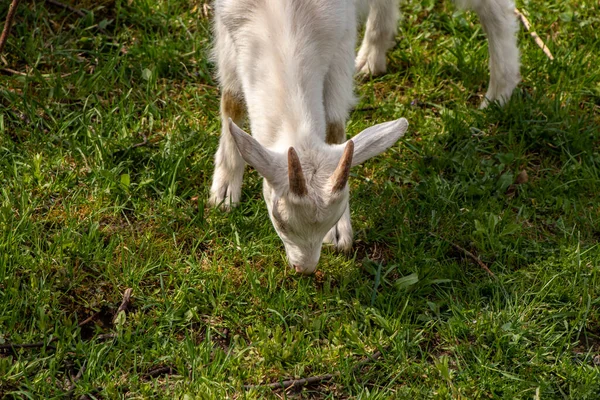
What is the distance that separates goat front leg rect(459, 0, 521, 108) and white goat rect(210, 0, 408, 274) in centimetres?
141

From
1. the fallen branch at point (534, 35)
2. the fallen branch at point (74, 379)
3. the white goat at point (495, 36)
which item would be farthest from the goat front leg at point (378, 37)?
the fallen branch at point (74, 379)

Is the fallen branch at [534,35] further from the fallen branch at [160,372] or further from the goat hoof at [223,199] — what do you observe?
the fallen branch at [160,372]

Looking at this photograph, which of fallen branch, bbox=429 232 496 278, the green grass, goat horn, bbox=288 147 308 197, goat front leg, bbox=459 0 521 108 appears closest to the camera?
goat horn, bbox=288 147 308 197

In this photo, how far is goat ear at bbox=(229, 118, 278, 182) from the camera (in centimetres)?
377

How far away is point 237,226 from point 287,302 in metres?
0.59

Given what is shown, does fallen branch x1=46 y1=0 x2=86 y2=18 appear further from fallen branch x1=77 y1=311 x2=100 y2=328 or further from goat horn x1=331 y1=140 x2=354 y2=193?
goat horn x1=331 y1=140 x2=354 y2=193

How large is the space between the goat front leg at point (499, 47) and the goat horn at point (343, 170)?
208cm

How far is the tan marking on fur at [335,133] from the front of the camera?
15.4 ft

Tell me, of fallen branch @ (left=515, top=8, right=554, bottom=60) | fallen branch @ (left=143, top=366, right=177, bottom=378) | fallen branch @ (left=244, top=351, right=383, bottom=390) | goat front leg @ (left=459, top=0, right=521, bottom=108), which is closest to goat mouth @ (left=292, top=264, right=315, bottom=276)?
fallen branch @ (left=244, top=351, right=383, bottom=390)

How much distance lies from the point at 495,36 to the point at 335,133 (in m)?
1.48

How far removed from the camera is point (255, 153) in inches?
151

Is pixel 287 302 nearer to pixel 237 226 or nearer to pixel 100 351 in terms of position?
pixel 237 226

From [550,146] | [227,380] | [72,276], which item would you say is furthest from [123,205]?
[550,146]

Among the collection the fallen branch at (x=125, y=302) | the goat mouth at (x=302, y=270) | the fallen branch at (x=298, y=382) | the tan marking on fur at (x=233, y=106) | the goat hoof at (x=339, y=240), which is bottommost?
the fallen branch at (x=125, y=302)
